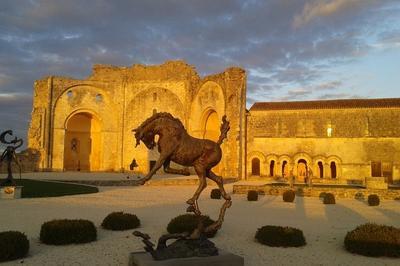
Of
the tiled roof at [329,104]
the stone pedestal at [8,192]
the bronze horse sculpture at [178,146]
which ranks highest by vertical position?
the tiled roof at [329,104]

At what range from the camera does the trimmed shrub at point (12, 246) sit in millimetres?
6702

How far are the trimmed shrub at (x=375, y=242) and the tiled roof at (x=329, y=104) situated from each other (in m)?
30.8

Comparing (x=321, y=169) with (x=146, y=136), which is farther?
(x=321, y=169)

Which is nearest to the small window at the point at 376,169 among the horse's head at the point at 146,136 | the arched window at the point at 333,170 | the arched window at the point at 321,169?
the arched window at the point at 333,170

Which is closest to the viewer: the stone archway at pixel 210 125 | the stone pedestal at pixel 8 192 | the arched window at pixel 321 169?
the stone pedestal at pixel 8 192

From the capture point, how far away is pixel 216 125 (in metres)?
39.7

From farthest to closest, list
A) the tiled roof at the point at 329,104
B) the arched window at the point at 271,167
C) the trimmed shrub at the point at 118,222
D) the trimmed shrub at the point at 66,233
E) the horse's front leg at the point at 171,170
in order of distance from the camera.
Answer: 1. the arched window at the point at 271,167
2. the tiled roof at the point at 329,104
3. the trimmed shrub at the point at 118,222
4. the trimmed shrub at the point at 66,233
5. the horse's front leg at the point at 171,170

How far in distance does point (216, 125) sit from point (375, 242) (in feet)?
105

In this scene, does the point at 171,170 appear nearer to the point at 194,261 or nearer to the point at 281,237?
the point at 194,261

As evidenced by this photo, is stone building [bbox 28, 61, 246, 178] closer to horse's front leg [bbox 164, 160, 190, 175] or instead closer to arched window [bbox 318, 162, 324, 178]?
arched window [bbox 318, 162, 324, 178]

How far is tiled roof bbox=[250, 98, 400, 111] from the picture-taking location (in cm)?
3625

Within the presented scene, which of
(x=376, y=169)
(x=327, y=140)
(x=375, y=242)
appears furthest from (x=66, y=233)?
(x=376, y=169)

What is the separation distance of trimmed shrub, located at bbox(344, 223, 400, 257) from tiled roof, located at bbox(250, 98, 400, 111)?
3082 centimetres

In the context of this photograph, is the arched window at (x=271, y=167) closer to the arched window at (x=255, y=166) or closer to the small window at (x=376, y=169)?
the arched window at (x=255, y=166)
